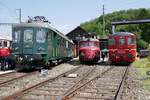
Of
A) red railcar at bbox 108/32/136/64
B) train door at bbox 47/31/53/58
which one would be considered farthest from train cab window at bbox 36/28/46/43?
red railcar at bbox 108/32/136/64

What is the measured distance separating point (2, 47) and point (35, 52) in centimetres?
541

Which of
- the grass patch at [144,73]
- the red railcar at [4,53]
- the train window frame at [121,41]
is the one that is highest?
the train window frame at [121,41]

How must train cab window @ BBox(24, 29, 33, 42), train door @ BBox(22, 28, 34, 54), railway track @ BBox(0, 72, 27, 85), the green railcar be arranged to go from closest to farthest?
railway track @ BBox(0, 72, 27, 85) → the green railcar → train door @ BBox(22, 28, 34, 54) → train cab window @ BBox(24, 29, 33, 42)

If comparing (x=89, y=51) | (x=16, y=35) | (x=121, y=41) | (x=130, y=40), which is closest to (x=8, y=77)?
(x=16, y=35)

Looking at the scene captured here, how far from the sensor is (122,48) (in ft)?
91.0

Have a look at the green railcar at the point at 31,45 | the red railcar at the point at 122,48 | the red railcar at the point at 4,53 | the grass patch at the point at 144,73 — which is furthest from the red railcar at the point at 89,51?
the green railcar at the point at 31,45

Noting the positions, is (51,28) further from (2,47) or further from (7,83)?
(7,83)

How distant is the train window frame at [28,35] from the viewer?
20.7 metres

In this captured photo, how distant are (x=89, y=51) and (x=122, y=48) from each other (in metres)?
2.83

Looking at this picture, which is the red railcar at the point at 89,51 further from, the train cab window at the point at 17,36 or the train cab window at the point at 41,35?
A: the train cab window at the point at 17,36

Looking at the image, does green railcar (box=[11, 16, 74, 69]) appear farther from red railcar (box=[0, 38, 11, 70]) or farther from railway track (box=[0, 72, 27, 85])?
railway track (box=[0, 72, 27, 85])

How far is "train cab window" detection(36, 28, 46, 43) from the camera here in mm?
20766

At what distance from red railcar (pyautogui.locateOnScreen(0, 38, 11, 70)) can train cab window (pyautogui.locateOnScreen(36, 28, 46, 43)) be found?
6.81 ft

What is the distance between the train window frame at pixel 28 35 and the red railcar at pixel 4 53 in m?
1.46
